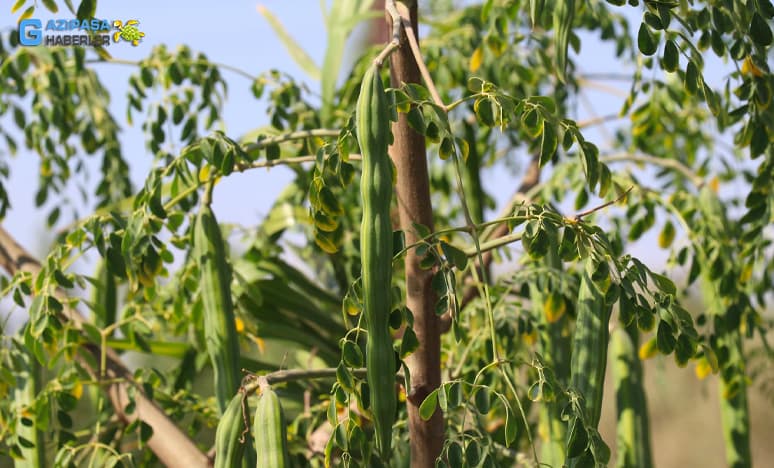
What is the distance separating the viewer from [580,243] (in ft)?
2.15

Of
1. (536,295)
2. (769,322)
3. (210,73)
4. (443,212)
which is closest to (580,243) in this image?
(536,295)

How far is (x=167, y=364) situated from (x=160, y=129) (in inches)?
50.4

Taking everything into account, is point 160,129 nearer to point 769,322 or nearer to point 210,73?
point 210,73

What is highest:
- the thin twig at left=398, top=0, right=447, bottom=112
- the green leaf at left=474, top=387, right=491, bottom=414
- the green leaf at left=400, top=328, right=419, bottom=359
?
the thin twig at left=398, top=0, right=447, bottom=112

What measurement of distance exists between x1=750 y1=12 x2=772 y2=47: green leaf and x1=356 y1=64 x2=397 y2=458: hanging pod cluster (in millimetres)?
326

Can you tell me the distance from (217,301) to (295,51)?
107cm

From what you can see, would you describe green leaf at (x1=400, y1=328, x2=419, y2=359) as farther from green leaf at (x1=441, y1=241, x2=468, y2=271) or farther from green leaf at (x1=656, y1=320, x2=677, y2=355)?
green leaf at (x1=656, y1=320, x2=677, y2=355)

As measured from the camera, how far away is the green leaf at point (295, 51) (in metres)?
1.79

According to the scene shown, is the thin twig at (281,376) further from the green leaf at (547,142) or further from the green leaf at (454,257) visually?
the green leaf at (547,142)

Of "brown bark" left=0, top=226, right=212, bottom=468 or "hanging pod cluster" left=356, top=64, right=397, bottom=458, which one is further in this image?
"brown bark" left=0, top=226, right=212, bottom=468

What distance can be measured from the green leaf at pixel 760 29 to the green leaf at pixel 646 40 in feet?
0.29

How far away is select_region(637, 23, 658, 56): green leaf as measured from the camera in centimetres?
71

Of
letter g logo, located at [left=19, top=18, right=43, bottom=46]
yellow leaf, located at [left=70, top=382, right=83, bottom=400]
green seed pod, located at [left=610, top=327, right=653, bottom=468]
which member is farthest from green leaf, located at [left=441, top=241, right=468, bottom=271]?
letter g logo, located at [left=19, top=18, right=43, bottom=46]

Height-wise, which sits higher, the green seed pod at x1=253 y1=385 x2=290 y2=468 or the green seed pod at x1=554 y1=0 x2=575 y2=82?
the green seed pod at x1=554 y1=0 x2=575 y2=82
